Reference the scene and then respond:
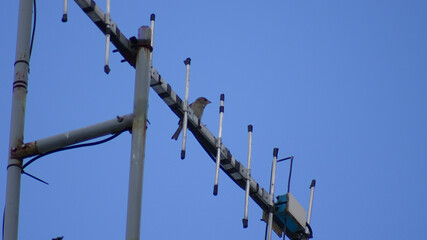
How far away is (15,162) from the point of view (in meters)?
4.15

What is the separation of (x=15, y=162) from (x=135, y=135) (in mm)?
751

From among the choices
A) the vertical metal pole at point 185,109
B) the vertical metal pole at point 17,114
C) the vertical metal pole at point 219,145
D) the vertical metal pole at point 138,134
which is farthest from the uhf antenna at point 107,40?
the vertical metal pole at point 219,145

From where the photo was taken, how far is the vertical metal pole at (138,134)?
3650 millimetres

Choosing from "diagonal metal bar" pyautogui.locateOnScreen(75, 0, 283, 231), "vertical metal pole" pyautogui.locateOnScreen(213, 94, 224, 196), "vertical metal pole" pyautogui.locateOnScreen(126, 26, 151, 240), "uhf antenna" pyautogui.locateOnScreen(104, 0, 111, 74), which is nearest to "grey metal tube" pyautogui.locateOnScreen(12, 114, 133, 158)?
"vertical metal pole" pyautogui.locateOnScreen(126, 26, 151, 240)

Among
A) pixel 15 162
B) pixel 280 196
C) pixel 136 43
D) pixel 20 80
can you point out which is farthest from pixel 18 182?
pixel 280 196

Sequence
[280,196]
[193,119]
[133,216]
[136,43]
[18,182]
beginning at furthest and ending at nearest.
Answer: [280,196]
[193,119]
[136,43]
[18,182]
[133,216]

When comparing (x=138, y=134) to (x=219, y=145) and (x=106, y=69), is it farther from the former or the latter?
(x=219, y=145)

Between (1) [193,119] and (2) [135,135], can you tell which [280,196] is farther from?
(2) [135,135]

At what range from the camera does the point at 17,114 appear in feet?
13.8

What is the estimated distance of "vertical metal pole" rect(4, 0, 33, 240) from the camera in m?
3.96

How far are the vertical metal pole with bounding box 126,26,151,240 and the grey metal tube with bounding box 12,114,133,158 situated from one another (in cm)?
10

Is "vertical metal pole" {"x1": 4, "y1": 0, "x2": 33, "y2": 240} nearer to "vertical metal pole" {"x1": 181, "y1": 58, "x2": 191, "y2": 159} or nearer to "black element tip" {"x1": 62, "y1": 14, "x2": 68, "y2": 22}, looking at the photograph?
"black element tip" {"x1": 62, "y1": 14, "x2": 68, "y2": 22}

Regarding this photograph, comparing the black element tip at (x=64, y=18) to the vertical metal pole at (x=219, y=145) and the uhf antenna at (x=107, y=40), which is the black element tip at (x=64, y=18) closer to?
the uhf antenna at (x=107, y=40)

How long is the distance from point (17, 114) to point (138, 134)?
2.54 ft
